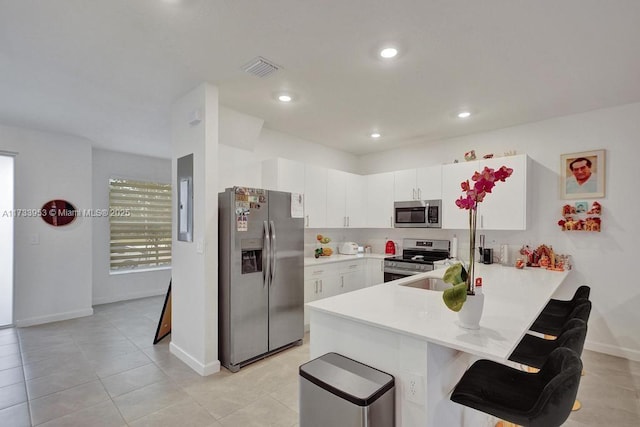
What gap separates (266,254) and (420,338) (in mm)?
2003

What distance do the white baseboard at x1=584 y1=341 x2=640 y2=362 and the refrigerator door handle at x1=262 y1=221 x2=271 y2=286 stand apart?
3.64m

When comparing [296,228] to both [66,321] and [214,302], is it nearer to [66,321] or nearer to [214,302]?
[214,302]

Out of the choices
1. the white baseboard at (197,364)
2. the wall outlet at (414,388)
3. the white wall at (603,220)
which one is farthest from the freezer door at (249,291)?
the white wall at (603,220)

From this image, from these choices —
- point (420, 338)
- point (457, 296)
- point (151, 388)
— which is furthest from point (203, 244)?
point (457, 296)

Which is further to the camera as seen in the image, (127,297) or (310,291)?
(127,297)

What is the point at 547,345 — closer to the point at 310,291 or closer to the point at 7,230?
the point at 310,291

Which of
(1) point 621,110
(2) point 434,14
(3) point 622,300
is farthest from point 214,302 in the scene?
(1) point 621,110

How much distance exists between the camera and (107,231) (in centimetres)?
533

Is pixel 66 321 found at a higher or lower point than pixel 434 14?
lower

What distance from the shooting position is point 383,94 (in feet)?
10.0

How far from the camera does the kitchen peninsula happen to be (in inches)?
56.9

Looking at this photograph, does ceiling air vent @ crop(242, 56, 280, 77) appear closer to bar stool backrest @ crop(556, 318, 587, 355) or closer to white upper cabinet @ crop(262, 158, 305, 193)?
white upper cabinet @ crop(262, 158, 305, 193)

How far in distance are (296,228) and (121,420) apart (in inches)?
85.5

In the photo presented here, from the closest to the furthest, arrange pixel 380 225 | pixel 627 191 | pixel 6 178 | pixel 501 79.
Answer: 1. pixel 501 79
2. pixel 627 191
3. pixel 6 178
4. pixel 380 225
